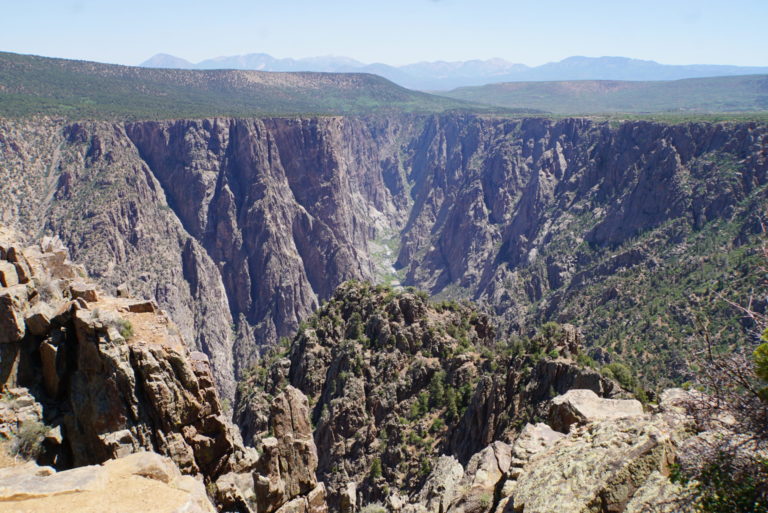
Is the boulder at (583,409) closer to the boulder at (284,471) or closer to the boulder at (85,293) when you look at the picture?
the boulder at (284,471)

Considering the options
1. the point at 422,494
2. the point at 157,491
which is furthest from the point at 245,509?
the point at 422,494

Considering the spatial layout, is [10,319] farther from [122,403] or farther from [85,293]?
[122,403]

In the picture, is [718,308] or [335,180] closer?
[718,308]

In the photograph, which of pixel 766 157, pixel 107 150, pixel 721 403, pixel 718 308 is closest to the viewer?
pixel 721 403

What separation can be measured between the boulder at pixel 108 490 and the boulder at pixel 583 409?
13.1m

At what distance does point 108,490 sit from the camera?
12.8m

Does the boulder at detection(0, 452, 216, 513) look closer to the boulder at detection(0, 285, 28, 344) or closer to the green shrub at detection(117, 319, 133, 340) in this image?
the green shrub at detection(117, 319, 133, 340)

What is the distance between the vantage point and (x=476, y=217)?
16538 cm

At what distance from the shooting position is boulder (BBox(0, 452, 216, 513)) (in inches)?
474

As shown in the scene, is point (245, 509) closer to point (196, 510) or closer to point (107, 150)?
point (196, 510)

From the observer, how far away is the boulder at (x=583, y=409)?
20.2 metres

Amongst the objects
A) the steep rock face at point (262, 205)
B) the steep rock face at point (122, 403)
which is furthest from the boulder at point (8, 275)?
the steep rock face at point (262, 205)

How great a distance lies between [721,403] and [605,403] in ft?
33.7

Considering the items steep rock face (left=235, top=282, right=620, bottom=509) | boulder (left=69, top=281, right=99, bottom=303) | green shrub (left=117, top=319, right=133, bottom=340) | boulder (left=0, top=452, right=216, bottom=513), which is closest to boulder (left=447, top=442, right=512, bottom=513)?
steep rock face (left=235, top=282, right=620, bottom=509)
